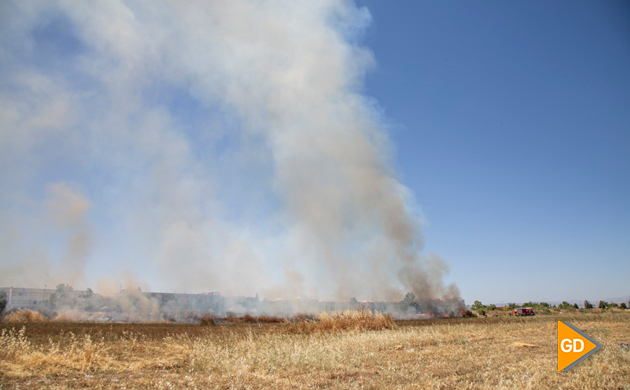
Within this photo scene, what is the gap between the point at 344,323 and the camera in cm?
2383

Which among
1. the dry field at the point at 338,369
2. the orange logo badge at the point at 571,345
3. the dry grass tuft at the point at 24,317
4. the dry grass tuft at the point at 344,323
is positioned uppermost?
the orange logo badge at the point at 571,345

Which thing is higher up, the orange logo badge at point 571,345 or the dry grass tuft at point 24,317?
the orange logo badge at point 571,345

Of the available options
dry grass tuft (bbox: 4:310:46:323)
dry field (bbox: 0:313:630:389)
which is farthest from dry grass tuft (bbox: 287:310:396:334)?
dry grass tuft (bbox: 4:310:46:323)

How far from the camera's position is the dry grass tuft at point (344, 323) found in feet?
76.3

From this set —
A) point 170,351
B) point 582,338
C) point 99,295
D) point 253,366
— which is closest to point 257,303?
point 99,295

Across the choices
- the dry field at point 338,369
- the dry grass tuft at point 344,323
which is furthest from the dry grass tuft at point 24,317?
the dry grass tuft at point 344,323

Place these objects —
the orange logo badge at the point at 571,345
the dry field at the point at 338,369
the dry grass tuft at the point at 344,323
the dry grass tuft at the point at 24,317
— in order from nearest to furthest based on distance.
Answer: the orange logo badge at the point at 571,345 < the dry field at the point at 338,369 < the dry grass tuft at the point at 344,323 < the dry grass tuft at the point at 24,317

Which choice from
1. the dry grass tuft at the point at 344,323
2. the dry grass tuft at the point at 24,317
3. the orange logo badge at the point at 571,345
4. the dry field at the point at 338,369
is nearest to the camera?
the orange logo badge at the point at 571,345

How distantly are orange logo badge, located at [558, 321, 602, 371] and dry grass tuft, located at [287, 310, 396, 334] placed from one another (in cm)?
1733

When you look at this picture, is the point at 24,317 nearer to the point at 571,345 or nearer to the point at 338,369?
the point at 338,369

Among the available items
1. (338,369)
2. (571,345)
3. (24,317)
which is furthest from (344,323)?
(24,317)

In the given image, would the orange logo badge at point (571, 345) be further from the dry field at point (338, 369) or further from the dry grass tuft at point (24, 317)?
the dry grass tuft at point (24, 317)

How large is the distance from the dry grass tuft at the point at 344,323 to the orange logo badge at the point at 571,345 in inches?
682

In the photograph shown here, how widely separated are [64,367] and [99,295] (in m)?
68.2
